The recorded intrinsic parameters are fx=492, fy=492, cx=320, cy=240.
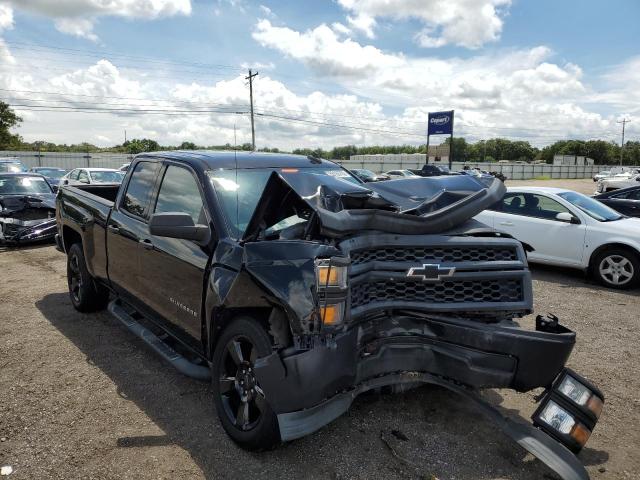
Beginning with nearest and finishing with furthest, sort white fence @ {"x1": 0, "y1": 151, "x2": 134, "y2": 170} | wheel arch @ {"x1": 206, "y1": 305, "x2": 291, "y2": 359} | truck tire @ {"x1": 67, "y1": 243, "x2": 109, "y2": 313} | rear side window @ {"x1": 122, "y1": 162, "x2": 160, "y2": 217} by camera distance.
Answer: wheel arch @ {"x1": 206, "y1": 305, "x2": 291, "y2": 359}
rear side window @ {"x1": 122, "y1": 162, "x2": 160, "y2": 217}
truck tire @ {"x1": 67, "y1": 243, "x2": 109, "y2": 313}
white fence @ {"x1": 0, "y1": 151, "x2": 134, "y2": 170}

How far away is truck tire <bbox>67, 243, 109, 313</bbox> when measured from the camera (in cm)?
552

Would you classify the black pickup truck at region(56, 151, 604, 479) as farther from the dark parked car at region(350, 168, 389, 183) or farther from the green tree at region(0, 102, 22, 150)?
the green tree at region(0, 102, 22, 150)

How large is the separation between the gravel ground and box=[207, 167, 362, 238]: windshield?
53.9 inches

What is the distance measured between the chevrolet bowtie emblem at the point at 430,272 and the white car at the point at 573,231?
553 centimetres

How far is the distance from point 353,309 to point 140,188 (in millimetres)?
2676

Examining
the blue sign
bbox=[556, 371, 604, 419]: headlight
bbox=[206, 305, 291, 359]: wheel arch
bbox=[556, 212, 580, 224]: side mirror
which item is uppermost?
the blue sign

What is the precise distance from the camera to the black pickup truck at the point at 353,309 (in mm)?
2613

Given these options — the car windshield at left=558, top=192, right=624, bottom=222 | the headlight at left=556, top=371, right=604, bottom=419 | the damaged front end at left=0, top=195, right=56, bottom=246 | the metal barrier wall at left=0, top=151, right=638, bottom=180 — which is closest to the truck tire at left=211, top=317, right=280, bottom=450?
the headlight at left=556, top=371, right=604, bottom=419

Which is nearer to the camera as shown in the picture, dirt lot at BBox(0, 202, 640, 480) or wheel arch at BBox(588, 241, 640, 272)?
dirt lot at BBox(0, 202, 640, 480)

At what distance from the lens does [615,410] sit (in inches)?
144

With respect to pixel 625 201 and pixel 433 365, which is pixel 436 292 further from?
pixel 625 201

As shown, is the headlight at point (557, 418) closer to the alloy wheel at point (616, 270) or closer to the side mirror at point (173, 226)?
the side mirror at point (173, 226)

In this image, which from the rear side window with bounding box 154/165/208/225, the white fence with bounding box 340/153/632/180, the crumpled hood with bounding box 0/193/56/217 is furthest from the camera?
the white fence with bounding box 340/153/632/180

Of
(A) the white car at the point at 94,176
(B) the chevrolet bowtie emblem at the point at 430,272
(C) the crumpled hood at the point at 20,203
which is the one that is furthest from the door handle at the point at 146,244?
(A) the white car at the point at 94,176
